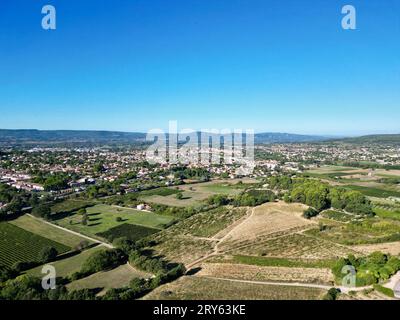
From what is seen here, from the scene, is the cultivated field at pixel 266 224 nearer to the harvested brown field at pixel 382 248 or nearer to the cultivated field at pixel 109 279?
the harvested brown field at pixel 382 248

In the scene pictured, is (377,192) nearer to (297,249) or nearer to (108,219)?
(297,249)

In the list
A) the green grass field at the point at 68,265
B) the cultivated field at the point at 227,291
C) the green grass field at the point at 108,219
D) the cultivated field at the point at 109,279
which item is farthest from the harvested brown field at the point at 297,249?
the green grass field at the point at 68,265

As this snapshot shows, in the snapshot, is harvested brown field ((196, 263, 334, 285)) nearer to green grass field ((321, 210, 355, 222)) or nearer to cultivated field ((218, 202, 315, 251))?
cultivated field ((218, 202, 315, 251))

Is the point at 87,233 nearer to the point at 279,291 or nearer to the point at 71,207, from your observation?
the point at 71,207

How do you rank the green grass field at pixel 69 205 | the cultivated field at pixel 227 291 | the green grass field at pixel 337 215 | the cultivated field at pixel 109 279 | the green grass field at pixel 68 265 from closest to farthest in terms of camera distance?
the cultivated field at pixel 227 291 → the cultivated field at pixel 109 279 → the green grass field at pixel 68 265 → the green grass field at pixel 337 215 → the green grass field at pixel 69 205

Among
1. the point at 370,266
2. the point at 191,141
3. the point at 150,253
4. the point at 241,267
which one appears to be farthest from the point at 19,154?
the point at 370,266

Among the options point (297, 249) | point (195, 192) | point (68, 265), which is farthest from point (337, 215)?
point (68, 265)

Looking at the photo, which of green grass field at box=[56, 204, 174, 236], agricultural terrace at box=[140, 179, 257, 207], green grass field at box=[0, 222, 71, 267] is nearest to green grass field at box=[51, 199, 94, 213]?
green grass field at box=[56, 204, 174, 236]
